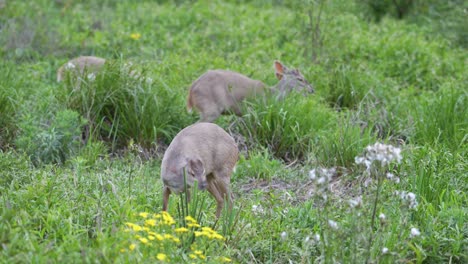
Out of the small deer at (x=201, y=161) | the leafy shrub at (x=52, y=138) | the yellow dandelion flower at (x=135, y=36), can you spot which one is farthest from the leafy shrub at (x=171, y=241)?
the yellow dandelion flower at (x=135, y=36)

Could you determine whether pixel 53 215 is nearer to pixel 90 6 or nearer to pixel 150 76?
pixel 150 76

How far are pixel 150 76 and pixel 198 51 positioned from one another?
8.28ft

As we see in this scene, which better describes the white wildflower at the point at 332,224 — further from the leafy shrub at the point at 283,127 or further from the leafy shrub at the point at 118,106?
the leafy shrub at the point at 118,106

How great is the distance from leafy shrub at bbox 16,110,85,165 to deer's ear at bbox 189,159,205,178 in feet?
6.68

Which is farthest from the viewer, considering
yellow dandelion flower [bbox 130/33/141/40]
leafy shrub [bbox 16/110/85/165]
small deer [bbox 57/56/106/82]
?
yellow dandelion flower [bbox 130/33/141/40]

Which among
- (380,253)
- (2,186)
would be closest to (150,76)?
(2,186)

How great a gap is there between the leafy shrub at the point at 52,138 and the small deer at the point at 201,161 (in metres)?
1.64

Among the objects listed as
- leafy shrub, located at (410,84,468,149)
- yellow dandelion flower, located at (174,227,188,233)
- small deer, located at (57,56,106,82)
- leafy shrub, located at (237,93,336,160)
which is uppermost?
yellow dandelion flower, located at (174,227,188,233)

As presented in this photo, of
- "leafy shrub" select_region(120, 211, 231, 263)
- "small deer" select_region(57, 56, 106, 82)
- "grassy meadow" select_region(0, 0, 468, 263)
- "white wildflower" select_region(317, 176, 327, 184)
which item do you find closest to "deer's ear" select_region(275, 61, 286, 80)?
"grassy meadow" select_region(0, 0, 468, 263)

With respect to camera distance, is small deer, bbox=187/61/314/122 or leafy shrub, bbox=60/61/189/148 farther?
small deer, bbox=187/61/314/122

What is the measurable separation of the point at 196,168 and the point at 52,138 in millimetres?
2155

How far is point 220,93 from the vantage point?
9039 mm

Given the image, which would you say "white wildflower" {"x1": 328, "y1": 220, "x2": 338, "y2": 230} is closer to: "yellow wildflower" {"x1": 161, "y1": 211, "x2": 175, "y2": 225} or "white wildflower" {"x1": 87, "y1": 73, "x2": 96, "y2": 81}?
"yellow wildflower" {"x1": 161, "y1": 211, "x2": 175, "y2": 225}

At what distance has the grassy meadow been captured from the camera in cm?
533
